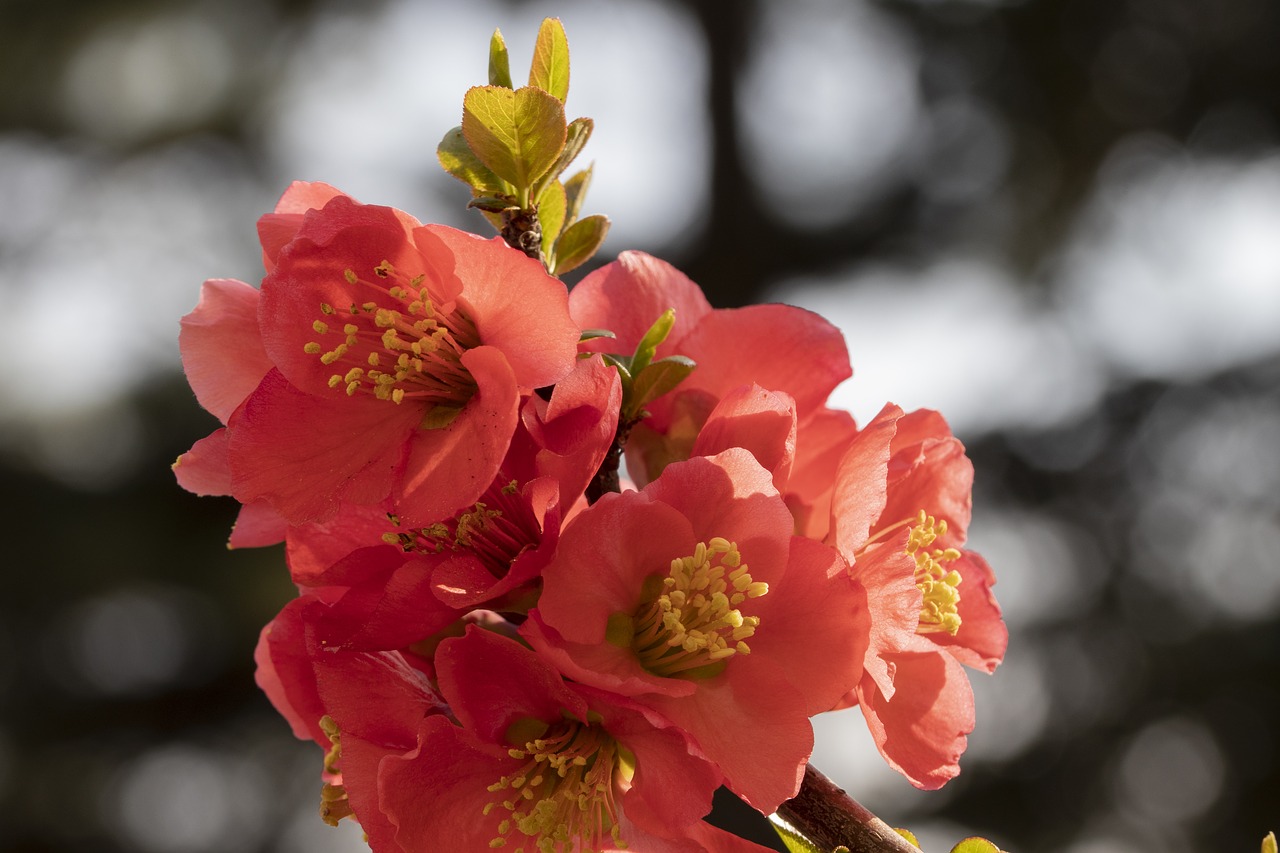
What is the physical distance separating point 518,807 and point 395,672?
0.12m

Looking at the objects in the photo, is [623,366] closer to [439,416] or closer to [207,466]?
[439,416]

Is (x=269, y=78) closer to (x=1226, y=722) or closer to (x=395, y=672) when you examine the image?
(x=395, y=672)

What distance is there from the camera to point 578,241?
0.81 metres

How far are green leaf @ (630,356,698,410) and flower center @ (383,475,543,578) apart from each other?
101 millimetres

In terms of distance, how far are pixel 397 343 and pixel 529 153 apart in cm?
15

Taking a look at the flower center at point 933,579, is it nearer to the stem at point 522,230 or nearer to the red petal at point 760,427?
the red petal at point 760,427

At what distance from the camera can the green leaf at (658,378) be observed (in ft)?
2.31

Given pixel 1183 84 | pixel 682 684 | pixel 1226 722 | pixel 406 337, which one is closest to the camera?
pixel 682 684

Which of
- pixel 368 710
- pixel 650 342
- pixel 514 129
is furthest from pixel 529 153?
pixel 368 710

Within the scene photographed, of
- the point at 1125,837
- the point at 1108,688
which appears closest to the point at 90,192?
the point at 1108,688

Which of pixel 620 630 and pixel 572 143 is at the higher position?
pixel 572 143

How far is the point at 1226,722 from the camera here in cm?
521

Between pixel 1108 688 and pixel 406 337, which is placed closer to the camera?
pixel 406 337

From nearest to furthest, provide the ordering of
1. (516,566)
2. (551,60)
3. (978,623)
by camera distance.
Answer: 1. (516,566)
2. (551,60)
3. (978,623)
